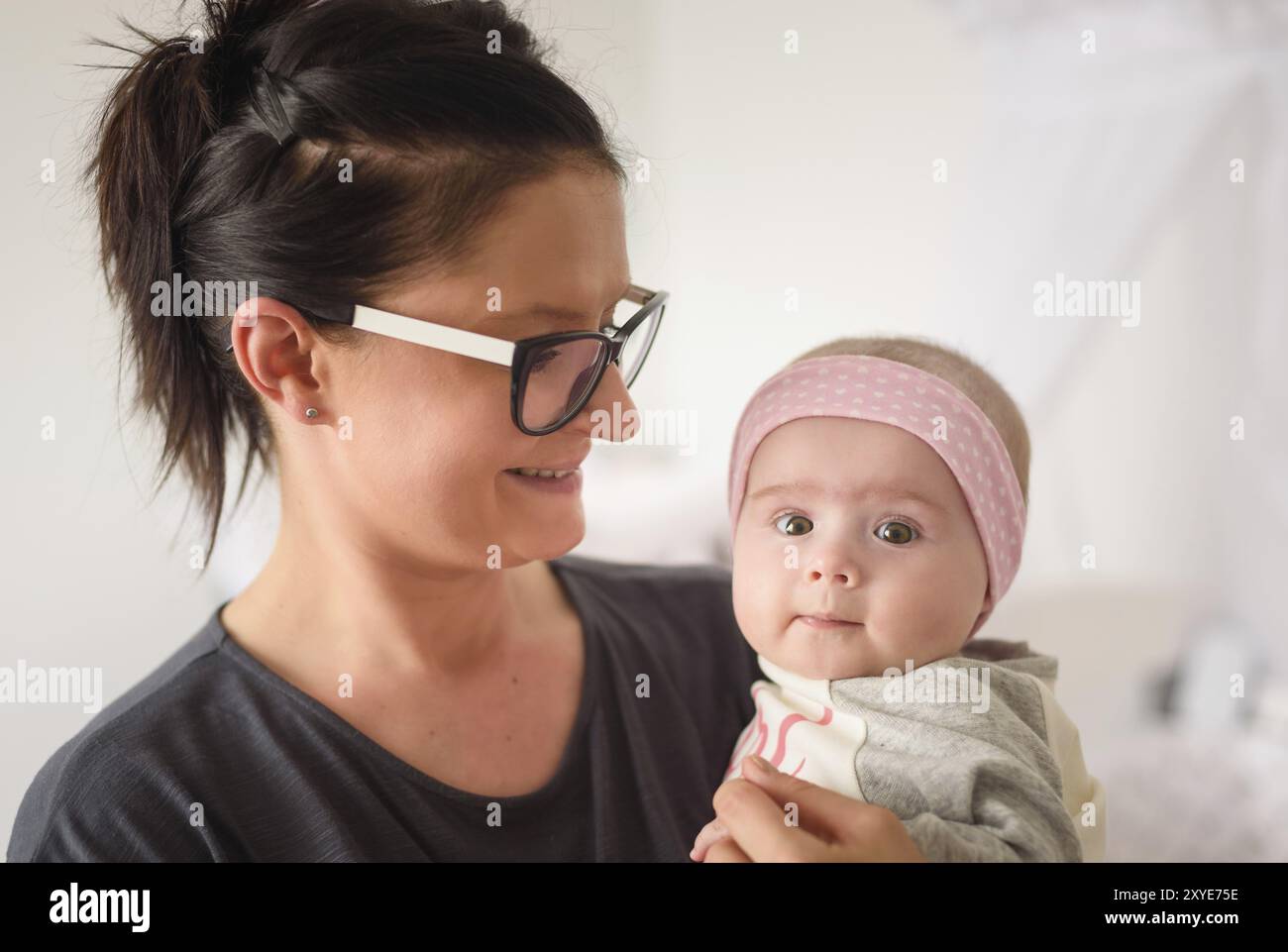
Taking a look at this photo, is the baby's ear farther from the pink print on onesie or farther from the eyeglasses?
the eyeglasses

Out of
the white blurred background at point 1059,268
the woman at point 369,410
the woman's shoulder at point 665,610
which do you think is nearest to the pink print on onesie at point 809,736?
the woman at point 369,410

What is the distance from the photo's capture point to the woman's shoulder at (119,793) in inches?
42.8

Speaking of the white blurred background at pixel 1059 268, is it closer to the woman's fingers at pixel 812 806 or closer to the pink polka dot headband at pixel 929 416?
the pink polka dot headband at pixel 929 416

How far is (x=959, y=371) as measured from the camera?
1271mm

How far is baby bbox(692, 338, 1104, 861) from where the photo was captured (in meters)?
1.11

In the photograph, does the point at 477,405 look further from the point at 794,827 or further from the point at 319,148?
the point at 794,827

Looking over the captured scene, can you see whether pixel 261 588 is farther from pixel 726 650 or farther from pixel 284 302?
pixel 726 650

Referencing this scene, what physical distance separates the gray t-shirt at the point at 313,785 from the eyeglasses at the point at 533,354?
36cm

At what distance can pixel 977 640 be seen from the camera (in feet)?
4.31

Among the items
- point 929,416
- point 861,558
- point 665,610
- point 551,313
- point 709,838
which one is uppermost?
point 551,313

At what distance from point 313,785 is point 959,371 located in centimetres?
81

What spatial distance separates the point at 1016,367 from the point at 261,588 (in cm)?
194

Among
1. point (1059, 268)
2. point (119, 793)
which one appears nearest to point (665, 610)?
point (119, 793)
